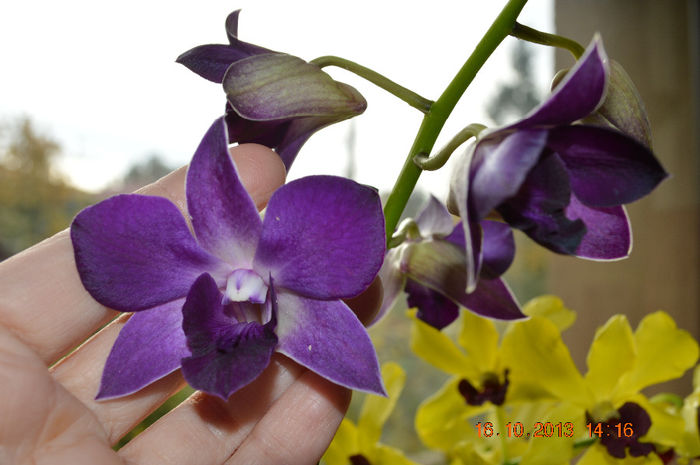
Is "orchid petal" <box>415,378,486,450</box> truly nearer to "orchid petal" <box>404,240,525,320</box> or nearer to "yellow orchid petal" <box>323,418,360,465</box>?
"yellow orchid petal" <box>323,418,360,465</box>

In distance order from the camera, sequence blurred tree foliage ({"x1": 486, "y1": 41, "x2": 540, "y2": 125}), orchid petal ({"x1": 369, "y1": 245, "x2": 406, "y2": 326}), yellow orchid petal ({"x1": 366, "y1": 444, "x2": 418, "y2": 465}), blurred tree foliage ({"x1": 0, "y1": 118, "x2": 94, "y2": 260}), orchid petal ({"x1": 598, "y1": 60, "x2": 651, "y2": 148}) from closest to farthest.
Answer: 1. orchid petal ({"x1": 598, "y1": 60, "x2": 651, "y2": 148})
2. orchid petal ({"x1": 369, "y1": 245, "x2": 406, "y2": 326})
3. yellow orchid petal ({"x1": 366, "y1": 444, "x2": 418, "y2": 465})
4. blurred tree foliage ({"x1": 0, "y1": 118, "x2": 94, "y2": 260})
5. blurred tree foliage ({"x1": 486, "y1": 41, "x2": 540, "y2": 125})

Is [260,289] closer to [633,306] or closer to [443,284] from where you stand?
[443,284]

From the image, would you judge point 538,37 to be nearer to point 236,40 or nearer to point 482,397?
point 236,40

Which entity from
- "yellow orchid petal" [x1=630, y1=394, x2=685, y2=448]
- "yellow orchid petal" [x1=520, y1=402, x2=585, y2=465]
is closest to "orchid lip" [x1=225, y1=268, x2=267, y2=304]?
"yellow orchid petal" [x1=520, y1=402, x2=585, y2=465]

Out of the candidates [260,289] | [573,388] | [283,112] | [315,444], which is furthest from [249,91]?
[573,388]
